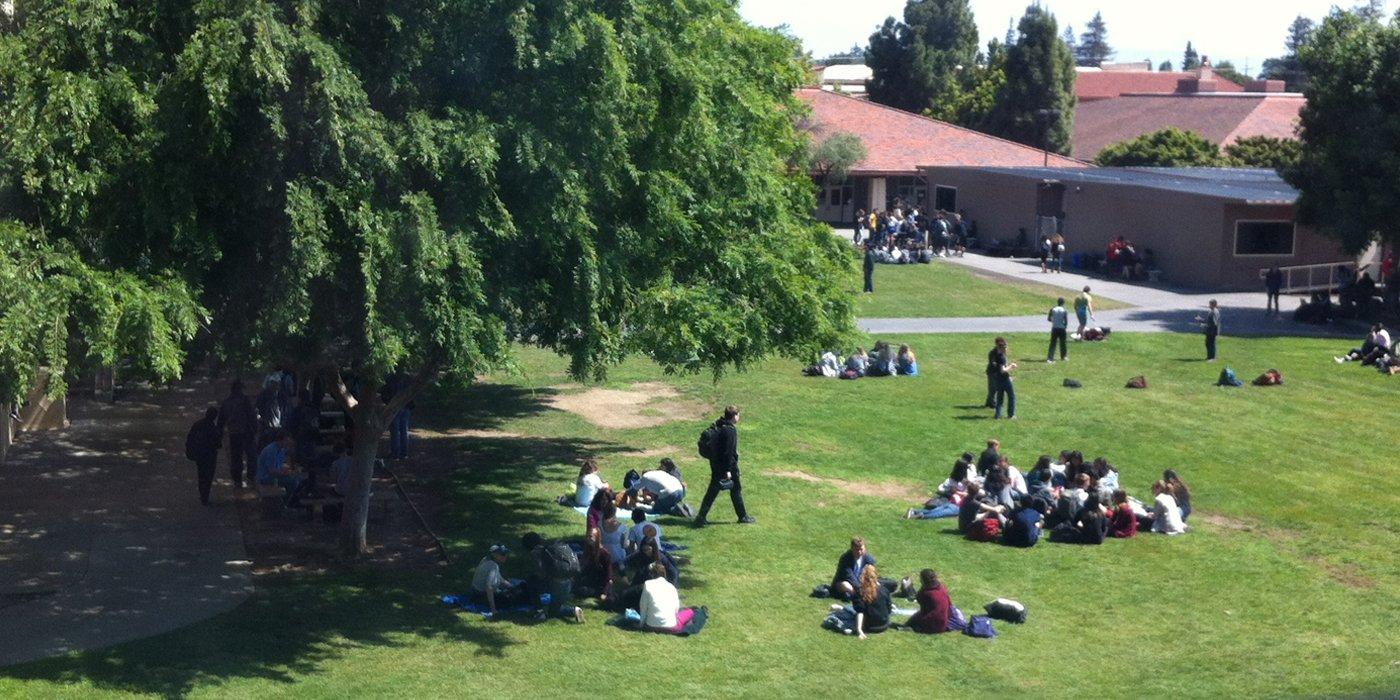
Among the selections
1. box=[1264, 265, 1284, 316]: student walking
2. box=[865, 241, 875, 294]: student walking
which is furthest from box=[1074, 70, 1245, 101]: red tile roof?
box=[865, 241, 875, 294]: student walking

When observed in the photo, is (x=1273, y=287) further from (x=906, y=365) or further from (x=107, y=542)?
(x=107, y=542)

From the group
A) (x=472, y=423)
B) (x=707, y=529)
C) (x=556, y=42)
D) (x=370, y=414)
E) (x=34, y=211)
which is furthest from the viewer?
(x=472, y=423)

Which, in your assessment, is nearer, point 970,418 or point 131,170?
point 131,170

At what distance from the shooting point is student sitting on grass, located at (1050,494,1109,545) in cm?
1758

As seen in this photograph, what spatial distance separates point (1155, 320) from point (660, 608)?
26217mm

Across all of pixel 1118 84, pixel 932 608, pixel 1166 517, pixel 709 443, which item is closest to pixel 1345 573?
pixel 1166 517

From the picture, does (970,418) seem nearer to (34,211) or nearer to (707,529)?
(707,529)

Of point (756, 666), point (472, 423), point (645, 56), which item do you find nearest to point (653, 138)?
point (645, 56)

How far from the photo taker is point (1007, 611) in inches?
574

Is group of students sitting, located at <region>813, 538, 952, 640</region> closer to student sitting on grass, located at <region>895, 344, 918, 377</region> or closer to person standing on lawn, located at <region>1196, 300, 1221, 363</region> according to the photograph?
student sitting on grass, located at <region>895, 344, 918, 377</region>

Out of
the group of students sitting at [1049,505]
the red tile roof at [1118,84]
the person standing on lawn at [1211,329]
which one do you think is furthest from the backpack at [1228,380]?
the red tile roof at [1118,84]

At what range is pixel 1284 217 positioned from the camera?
4209 centimetres

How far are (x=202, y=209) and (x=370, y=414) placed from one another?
351 centimetres

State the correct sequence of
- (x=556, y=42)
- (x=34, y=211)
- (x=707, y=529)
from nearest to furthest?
(x=34, y=211), (x=556, y=42), (x=707, y=529)
